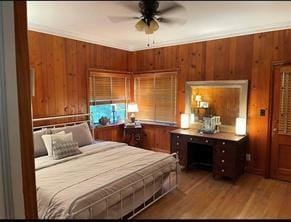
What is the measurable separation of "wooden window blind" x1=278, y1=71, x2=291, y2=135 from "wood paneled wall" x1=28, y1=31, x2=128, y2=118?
9.57ft

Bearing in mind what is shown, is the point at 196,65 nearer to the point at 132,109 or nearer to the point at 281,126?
the point at 132,109

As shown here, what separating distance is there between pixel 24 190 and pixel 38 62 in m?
2.92

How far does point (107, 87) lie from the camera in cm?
464

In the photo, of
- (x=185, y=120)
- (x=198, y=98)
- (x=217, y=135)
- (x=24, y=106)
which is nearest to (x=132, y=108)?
(x=185, y=120)

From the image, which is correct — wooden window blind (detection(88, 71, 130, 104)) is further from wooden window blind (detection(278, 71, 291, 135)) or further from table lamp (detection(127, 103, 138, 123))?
wooden window blind (detection(278, 71, 291, 135))

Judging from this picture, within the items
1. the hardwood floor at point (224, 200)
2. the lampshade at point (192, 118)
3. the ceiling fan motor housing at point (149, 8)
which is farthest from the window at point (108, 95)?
the ceiling fan motor housing at point (149, 8)

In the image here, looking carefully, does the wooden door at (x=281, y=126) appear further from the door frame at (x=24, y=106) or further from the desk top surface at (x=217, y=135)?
the door frame at (x=24, y=106)

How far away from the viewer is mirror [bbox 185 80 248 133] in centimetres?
383

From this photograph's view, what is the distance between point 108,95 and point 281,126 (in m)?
3.22

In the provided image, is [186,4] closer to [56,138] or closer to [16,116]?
[16,116]

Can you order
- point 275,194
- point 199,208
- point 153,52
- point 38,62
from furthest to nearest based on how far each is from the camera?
point 153,52 < point 38,62 < point 275,194 < point 199,208

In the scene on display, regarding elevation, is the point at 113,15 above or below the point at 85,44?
below

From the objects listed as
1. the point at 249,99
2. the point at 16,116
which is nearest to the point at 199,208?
the point at 249,99

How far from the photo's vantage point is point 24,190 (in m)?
0.98
